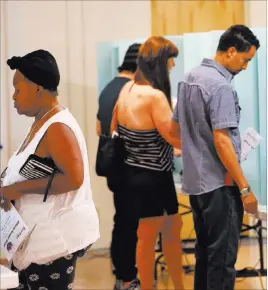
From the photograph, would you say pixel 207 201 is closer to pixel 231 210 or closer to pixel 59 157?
pixel 231 210

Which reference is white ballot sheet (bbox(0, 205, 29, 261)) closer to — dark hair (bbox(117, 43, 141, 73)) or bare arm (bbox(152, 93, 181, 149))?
bare arm (bbox(152, 93, 181, 149))

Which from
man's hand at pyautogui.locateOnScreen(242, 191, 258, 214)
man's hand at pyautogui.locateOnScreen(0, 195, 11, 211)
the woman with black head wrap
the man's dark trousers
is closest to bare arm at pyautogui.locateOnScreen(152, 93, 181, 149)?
the man's dark trousers

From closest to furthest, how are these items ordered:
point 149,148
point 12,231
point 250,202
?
1. point 12,231
2. point 250,202
3. point 149,148

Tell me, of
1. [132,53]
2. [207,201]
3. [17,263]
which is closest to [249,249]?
[132,53]

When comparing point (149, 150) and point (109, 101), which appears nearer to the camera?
point (149, 150)

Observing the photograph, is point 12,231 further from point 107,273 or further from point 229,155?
point 107,273

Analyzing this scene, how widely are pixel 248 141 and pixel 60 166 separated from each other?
122cm

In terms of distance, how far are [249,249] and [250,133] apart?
225 cm

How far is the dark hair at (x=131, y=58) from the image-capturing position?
357cm

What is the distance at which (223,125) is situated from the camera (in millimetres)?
2582

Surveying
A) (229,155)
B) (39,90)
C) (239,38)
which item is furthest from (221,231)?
(39,90)

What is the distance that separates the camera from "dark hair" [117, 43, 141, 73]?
357cm

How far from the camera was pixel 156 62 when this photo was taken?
322cm

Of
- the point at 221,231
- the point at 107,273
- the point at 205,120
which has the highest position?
the point at 205,120
